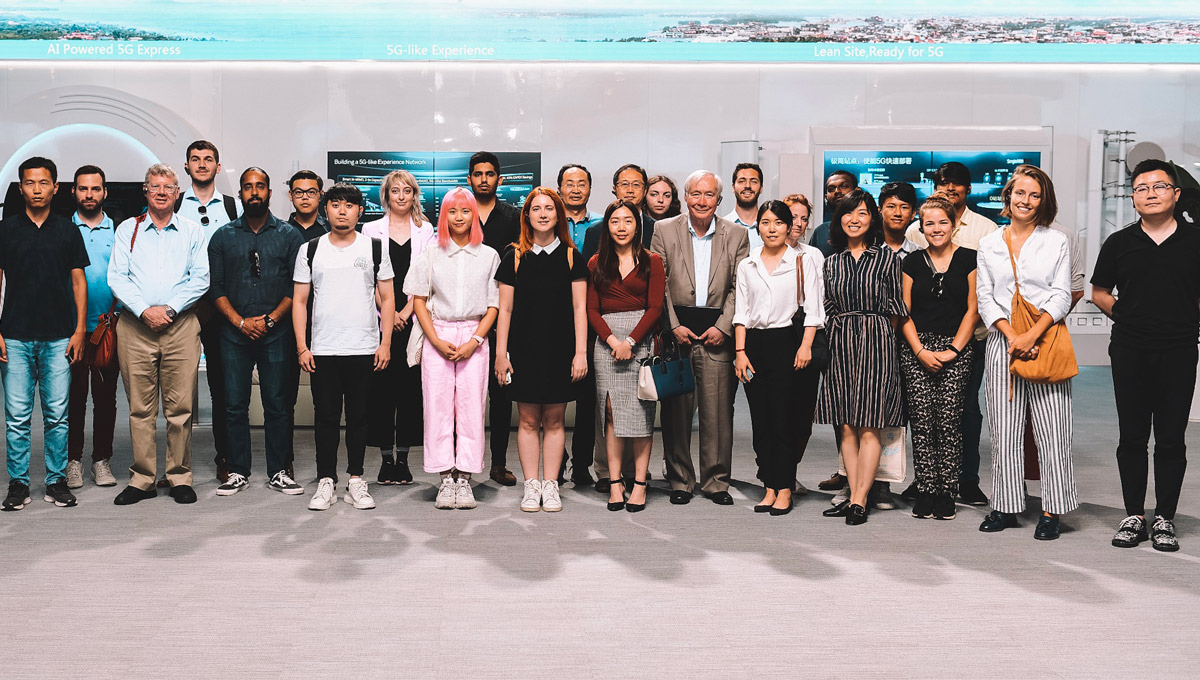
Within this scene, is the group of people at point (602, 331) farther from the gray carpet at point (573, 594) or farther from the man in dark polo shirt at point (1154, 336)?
the gray carpet at point (573, 594)

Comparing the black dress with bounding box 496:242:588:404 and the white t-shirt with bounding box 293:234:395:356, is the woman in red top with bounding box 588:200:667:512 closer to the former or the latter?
the black dress with bounding box 496:242:588:404

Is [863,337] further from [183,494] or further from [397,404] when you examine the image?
[183,494]

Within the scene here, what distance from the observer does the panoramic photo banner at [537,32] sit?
997 cm

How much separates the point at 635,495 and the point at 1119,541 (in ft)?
7.08

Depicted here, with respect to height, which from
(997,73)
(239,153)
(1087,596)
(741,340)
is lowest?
(1087,596)

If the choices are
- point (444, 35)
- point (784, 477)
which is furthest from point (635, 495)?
point (444, 35)

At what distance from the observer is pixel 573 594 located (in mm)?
3779

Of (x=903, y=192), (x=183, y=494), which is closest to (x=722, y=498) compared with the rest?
(x=903, y=192)

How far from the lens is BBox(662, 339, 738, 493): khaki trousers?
5266mm

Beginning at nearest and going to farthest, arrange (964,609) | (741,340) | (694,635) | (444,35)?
1. (694,635)
2. (964,609)
3. (741,340)
4. (444,35)

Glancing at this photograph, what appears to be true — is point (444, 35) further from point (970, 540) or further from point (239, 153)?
point (970, 540)

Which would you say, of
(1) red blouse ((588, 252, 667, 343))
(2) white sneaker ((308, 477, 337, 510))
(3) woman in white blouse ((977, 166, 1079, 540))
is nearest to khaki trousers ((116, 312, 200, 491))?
(2) white sneaker ((308, 477, 337, 510))

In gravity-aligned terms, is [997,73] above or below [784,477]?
above

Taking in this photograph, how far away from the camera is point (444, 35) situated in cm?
997
